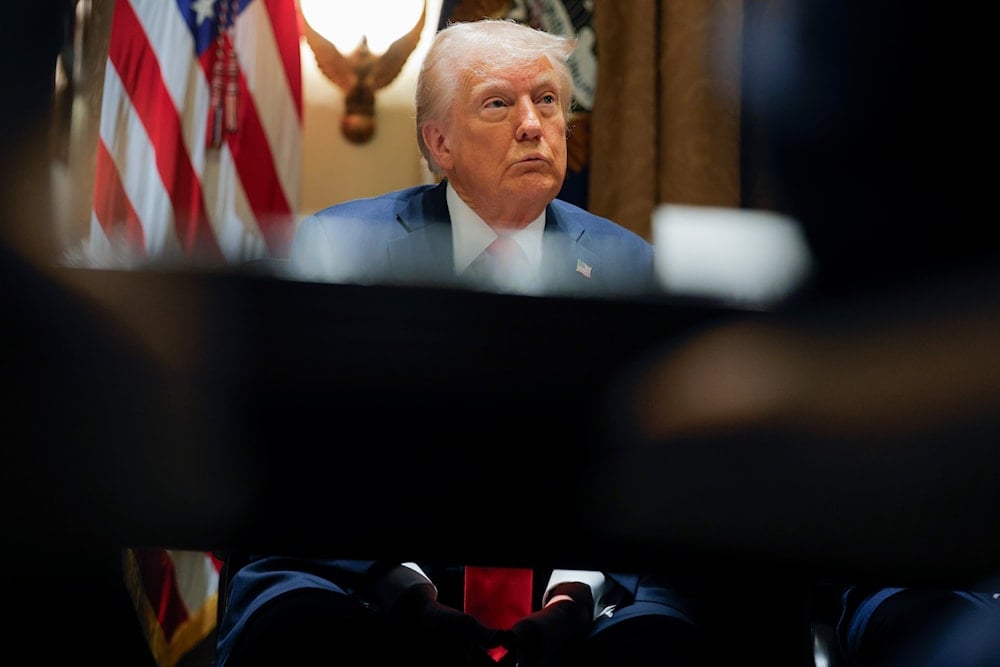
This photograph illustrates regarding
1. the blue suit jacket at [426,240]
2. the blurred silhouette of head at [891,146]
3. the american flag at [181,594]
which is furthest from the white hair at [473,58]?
the american flag at [181,594]

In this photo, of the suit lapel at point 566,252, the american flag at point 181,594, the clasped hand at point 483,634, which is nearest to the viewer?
the clasped hand at point 483,634

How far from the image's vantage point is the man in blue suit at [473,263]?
79cm

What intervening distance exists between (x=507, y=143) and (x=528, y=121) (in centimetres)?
4

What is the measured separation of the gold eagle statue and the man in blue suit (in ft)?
3.16

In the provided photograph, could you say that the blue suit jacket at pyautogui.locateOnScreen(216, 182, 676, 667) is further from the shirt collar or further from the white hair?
the white hair

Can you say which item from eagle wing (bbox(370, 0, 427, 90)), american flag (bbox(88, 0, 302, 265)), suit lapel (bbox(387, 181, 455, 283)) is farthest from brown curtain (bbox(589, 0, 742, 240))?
suit lapel (bbox(387, 181, 455, 283))

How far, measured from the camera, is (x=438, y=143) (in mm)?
1124

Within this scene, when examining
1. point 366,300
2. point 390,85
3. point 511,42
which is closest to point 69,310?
point 366,300

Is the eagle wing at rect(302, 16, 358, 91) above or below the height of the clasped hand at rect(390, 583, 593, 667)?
above

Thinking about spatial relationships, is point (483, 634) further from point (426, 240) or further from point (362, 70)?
point (362, 70)

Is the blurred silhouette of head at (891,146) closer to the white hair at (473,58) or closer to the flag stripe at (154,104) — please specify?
the white hair at (473,58)

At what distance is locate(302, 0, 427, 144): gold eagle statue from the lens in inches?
82.8

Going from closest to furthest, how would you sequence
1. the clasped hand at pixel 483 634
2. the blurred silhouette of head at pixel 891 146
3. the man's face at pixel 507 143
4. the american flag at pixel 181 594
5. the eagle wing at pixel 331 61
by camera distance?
the blurred silhouette of head at pixel 891 146 < the clasped hand at pixel 483 634 < the man's face at pixel 507 143 < the american flag at pixel 181 594 < the eagle wing at pixel 331 61

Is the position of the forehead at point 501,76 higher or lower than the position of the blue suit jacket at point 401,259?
higher
